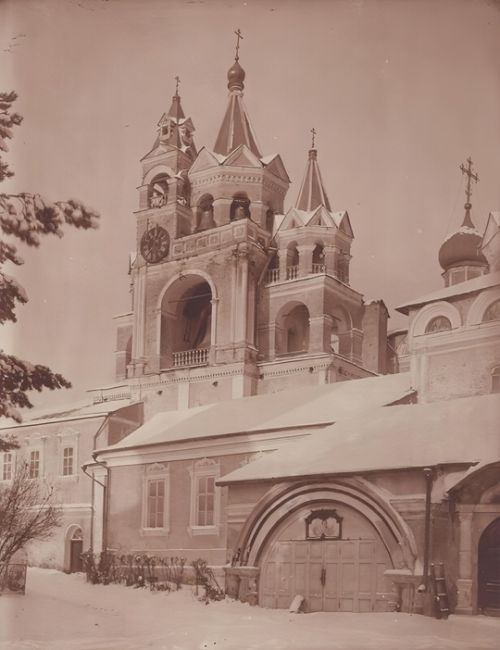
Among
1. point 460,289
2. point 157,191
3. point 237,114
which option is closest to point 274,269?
point 157,191

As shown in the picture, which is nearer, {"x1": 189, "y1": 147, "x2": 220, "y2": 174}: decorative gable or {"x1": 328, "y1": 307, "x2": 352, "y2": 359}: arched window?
{"x1": 328, "y1": 307, "x2": 352, "y2": 359}: arched window

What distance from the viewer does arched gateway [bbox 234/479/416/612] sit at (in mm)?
5094

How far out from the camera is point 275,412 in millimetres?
6242

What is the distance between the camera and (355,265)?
18.5 ft

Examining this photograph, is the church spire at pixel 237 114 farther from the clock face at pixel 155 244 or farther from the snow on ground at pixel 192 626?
the snow on ground at pixel 192 626

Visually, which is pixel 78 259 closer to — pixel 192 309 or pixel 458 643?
pixel 192 309

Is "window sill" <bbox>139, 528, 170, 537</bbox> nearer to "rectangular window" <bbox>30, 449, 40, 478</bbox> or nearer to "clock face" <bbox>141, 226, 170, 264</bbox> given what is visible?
"rectangular window" <bbox>30, 449, 40, 478</bbox>

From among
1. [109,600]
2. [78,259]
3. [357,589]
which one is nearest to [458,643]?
[357,589]

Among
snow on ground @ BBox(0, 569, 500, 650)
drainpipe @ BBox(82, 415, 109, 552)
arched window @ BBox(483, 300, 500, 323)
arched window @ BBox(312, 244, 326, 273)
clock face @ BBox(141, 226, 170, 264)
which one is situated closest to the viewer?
snow on ground @ BBox(0, 569, 500, 650)

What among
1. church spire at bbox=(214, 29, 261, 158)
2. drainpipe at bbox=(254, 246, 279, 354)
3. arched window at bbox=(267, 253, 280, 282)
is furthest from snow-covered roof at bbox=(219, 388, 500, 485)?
church spire at bbox=(214, 29, 261, 158)

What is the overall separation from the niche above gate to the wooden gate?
31 millimetres

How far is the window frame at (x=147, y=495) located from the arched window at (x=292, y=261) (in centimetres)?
149

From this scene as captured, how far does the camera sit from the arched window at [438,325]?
218 inches

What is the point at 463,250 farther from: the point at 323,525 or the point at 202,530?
the point at 202,530
